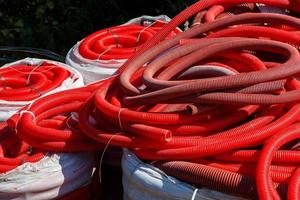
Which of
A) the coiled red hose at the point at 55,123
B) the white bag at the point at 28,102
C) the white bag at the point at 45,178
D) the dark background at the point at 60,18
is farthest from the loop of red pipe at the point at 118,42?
the dark background at the point at 60,18

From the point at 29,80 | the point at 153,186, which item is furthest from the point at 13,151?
the point at 153,186

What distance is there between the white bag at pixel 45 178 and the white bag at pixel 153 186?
343mm

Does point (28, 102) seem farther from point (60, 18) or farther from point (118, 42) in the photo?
point (60, 18)

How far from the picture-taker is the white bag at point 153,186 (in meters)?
2.30

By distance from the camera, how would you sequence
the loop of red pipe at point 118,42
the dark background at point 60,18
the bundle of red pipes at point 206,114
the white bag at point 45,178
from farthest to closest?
the dark background at point 60,18 < the loop of red pipe at point 118,42 < the white bag at point 45,178 < the bundle of red pipes at point 206,114

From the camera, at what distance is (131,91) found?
8.71ft

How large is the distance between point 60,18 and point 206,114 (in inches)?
154

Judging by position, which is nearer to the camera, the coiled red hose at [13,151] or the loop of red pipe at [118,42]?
the coiled red hose at [13,151]

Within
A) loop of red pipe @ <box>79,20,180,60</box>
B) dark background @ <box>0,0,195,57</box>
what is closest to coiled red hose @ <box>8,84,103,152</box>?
loop of red pipe @ <box>79,20,180,60</box>

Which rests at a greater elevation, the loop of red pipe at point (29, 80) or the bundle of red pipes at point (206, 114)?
the bundle of red pipes at point (206, 114)

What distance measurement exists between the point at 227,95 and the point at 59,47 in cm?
368

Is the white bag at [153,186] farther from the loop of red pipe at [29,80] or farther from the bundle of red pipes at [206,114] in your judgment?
the loop of red pipe at [29,80]

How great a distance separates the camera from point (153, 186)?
2.43m

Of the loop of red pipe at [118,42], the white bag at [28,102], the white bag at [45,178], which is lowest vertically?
the white bag at [45,178]
